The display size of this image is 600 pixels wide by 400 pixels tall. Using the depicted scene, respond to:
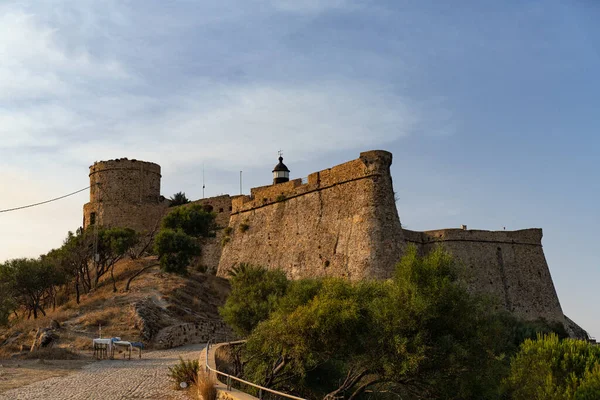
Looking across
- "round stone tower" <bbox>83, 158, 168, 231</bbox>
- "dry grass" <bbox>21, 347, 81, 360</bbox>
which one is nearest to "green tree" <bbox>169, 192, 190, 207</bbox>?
"round stone tower" <bbox>83, 158, 168, 231</bbox>

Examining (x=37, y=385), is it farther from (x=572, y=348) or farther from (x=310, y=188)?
(x=310, y=188)

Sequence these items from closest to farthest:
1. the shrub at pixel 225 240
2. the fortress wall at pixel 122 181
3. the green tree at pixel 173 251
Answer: the green tree at pixel 173 251
the shrub at pixel 225 240
the fortress wall at pixel 122 181

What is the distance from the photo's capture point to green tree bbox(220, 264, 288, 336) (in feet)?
66.9

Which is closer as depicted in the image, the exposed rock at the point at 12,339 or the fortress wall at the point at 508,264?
the exposed rock at the point at 12,339

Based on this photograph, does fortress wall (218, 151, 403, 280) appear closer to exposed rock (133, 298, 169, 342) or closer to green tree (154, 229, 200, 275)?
green tree (154, 229, 200, 275)

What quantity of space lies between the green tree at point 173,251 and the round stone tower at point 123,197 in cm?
1173

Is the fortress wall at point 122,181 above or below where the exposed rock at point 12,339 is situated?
above

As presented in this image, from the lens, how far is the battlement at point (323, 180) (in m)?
27.7

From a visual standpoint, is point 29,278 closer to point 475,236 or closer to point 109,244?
point 109,244

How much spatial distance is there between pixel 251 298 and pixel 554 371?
936 centimetres

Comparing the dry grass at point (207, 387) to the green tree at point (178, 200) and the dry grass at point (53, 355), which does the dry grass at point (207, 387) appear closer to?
the dry grass at point (53, 355)

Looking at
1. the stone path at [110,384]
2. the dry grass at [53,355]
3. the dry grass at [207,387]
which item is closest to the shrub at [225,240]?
the dry grass at [53,355]

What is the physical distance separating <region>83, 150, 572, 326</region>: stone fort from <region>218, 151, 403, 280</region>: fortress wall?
0.14 feet

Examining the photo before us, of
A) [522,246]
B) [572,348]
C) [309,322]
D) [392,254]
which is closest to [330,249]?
[392,254]
